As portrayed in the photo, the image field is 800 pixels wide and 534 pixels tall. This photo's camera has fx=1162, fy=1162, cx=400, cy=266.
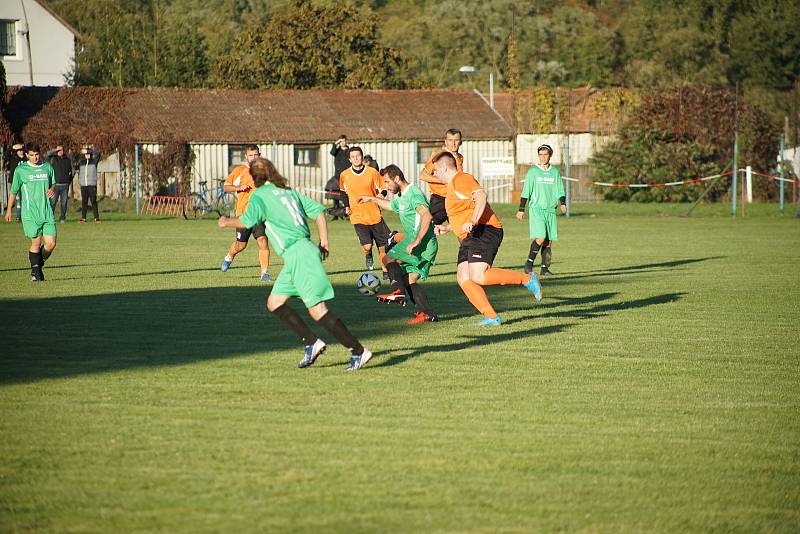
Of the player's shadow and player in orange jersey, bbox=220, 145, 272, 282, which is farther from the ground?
player in orange jersey, bbox=220, 145, 272, 282

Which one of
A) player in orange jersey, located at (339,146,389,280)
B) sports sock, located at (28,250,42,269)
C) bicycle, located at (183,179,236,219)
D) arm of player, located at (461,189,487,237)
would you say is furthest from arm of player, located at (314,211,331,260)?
bicycle, located at (183,179,236,219)

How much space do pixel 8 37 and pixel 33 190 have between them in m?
42.1

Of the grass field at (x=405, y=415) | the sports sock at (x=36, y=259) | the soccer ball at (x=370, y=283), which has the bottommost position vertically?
the grass field at (x=405, y=415)

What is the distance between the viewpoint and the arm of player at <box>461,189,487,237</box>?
1123cm

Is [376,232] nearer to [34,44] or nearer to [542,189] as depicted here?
[542,189]

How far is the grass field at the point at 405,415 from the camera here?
575cm

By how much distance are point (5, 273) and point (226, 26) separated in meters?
68.2

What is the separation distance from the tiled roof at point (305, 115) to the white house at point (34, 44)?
37.5ft

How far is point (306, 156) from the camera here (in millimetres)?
48031

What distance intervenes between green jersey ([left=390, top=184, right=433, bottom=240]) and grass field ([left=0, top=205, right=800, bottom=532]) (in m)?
1.08

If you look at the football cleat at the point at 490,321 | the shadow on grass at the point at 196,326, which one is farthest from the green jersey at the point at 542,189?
the football cleat at the point at 490,321

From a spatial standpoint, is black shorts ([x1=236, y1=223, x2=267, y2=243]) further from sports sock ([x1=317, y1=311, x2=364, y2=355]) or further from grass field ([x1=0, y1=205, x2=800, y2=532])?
sports sock ([x1=317, y1=311, x2=364, y2=355])

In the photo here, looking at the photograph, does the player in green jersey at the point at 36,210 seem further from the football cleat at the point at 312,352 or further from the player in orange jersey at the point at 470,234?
the football cleat at the point at 312,352

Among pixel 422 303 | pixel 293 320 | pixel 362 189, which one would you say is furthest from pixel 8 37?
pixel 293 320
